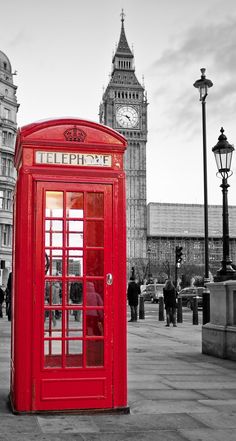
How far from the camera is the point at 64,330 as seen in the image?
5227 millimetres

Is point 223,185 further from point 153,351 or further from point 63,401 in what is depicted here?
point 63,401

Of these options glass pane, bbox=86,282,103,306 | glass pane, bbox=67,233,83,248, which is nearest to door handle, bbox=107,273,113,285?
glass pane, bbox=86,282,103,306

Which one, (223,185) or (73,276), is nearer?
(73,276)

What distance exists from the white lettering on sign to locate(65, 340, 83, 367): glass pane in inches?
65.9

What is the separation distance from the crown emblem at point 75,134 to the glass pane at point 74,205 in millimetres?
558

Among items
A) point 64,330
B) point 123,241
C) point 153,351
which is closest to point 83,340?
point 64,330

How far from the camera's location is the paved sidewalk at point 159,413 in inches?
179

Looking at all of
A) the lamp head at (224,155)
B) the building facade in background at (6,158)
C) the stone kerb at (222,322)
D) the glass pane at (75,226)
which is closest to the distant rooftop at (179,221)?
the building facade in background at (6,158)

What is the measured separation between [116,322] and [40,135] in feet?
6.25

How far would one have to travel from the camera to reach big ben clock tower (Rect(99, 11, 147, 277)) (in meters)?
131

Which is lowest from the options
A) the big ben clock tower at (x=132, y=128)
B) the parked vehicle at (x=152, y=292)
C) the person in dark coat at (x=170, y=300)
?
the parked vehicle at (x=152, y=292)

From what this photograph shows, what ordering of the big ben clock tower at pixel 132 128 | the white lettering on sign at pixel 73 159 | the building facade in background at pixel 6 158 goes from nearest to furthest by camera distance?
the white lettering on sign at pixel 73 159
the building facade in background at pixel 6 158
the big ben clock tower at pixel 132 128

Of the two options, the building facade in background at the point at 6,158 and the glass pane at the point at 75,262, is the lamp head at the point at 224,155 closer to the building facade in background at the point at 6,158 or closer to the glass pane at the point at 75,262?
the glass pane at the point at 75,262

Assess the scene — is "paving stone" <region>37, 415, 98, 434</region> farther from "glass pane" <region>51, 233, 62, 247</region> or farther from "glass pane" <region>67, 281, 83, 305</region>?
"glass pane" <region>51, 233, 62, 247</region>
